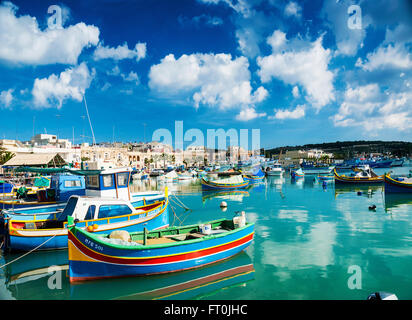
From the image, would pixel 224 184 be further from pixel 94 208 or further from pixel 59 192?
pixel 94 208

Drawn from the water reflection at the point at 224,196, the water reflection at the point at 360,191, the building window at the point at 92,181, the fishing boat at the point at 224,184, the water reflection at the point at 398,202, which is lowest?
the water reflection at the point at 224,196

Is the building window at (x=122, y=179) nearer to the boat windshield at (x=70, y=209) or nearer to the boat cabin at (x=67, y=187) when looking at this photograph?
the boat windshield at (x=70, y=209)

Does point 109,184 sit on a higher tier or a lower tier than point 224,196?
higher

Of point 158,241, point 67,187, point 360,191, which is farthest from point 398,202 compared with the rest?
point 67,187

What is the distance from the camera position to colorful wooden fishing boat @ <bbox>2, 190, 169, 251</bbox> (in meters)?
14.9

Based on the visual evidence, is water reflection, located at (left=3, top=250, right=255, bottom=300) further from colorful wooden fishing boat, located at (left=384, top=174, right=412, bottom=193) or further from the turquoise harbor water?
colorful wooden fishing boat, located at (left=384, top=174, right=412, bottom=193)

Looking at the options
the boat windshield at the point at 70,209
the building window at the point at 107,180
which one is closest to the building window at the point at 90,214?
the boat windshield at the point at 70,209

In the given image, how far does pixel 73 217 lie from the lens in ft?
48.6

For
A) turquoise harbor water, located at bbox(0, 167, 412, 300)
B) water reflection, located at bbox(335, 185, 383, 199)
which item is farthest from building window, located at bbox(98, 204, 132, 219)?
water reflection, located at bbox(335, 185, 383, 199)

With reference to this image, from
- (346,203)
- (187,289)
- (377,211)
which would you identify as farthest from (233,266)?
(346,203)

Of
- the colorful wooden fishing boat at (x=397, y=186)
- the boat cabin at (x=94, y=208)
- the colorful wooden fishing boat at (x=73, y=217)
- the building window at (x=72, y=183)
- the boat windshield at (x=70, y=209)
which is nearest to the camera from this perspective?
the colorful wooden fishing boat at (x=73, y=217)

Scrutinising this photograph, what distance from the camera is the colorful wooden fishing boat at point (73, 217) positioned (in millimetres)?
14875
